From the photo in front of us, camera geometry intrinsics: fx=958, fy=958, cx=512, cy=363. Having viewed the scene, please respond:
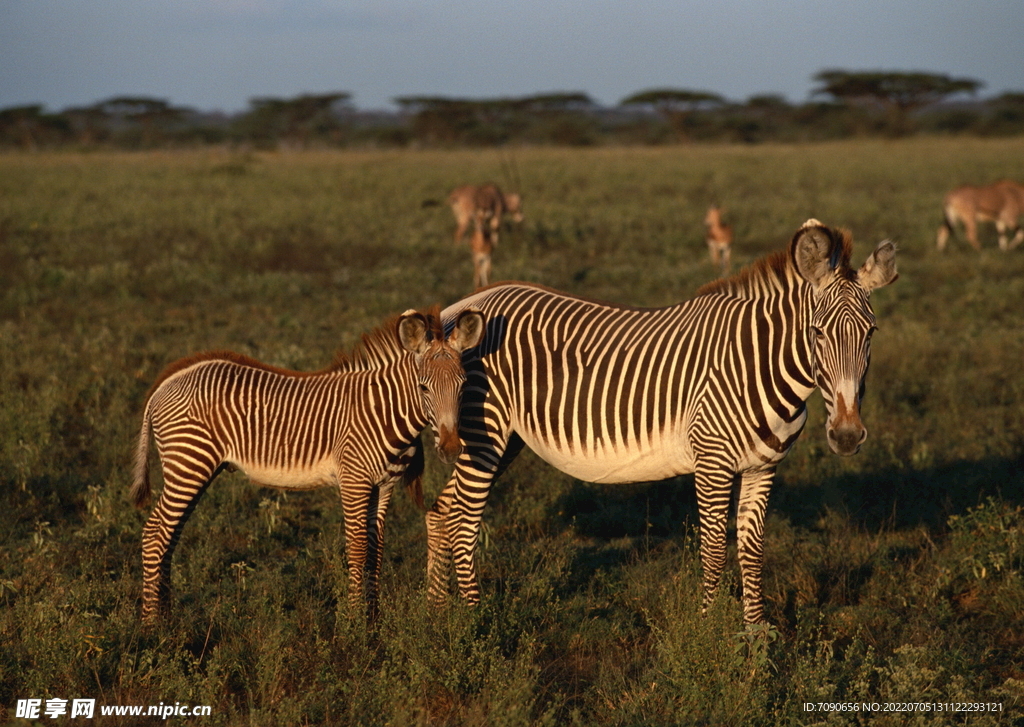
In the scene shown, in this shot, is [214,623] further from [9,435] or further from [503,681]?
[9,435]

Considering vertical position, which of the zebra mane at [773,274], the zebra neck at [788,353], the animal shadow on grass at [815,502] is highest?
the zebra mane at [773,274]

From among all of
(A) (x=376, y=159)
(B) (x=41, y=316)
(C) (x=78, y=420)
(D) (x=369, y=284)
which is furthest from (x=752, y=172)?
(C) (x=78, y=420)

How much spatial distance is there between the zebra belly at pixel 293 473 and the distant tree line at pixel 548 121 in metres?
53.7

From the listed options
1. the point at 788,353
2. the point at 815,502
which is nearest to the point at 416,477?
the point at 788,353

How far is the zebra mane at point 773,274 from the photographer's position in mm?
4660

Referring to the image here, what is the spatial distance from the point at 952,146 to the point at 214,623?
43.6 m

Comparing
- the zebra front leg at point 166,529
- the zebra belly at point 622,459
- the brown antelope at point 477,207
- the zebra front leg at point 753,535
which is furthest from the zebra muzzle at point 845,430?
the brown antelope at point 477,207

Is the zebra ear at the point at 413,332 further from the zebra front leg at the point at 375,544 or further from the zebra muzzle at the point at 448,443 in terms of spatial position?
the zebra front leg at the point at 375,544

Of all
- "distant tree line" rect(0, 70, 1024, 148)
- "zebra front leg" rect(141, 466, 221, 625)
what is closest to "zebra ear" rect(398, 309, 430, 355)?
"zebra front leg" rect(141, 466, 221, 625)

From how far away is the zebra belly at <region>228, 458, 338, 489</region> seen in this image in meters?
5.46

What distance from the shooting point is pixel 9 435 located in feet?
25.4

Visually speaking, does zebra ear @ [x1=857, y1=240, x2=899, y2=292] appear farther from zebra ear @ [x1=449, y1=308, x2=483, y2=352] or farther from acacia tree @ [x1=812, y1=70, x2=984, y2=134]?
acacia tree @ [x1=812, y1=70, x2=984, y2=134]

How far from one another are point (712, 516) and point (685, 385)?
0.71m

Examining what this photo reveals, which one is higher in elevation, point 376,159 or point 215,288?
point 376,159
